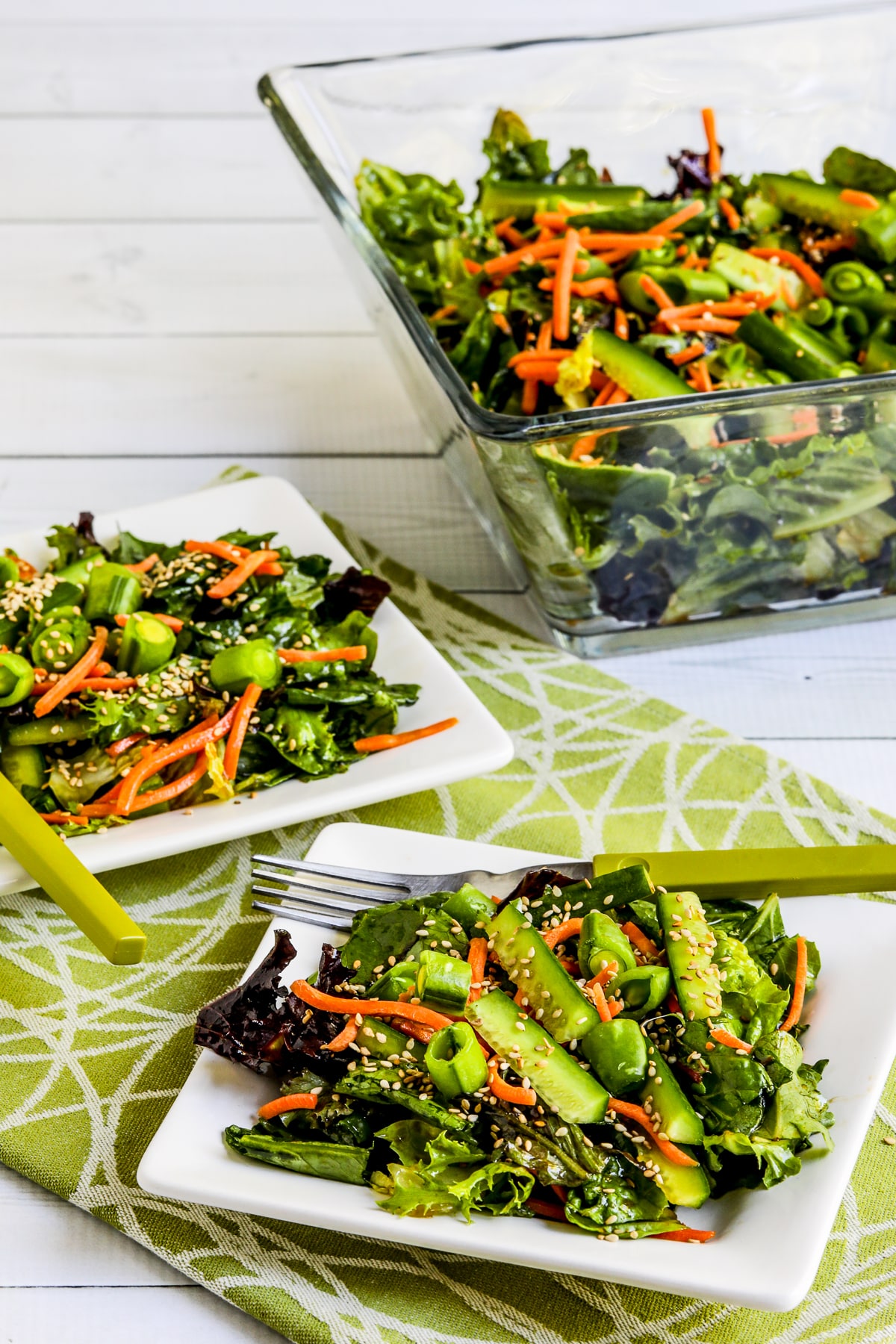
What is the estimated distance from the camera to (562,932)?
4.17ft

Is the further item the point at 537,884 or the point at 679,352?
the point at 679,352

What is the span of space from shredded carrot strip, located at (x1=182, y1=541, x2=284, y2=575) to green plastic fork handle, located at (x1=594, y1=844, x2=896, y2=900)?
672 millimetres

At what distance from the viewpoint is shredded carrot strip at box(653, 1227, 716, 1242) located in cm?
110

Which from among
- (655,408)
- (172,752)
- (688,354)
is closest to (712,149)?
(688,354)

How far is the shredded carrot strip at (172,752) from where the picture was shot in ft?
5.07

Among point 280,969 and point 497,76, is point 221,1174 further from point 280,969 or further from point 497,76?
point 497,76

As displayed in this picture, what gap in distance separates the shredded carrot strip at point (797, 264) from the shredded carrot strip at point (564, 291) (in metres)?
0.31

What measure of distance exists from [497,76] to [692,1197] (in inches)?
79.6

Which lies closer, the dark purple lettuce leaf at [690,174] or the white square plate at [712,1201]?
the white square plate at [712,1201]

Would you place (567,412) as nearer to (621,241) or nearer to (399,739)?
(399,739)

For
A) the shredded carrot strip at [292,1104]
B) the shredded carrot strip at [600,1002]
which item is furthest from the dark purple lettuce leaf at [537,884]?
the shredded carrot strip at [292,1104]

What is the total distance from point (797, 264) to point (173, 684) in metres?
1.15

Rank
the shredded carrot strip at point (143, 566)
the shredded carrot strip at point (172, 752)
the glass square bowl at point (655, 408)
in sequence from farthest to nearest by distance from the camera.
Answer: the shredded carrot strip at point (143, 566) < the glass square bowl at point (655, 408) < the shredded carrot strip at point (172, 752)

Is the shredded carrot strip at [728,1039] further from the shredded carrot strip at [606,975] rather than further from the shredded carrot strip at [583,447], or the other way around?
the shredded carrot strip at [583,447]
